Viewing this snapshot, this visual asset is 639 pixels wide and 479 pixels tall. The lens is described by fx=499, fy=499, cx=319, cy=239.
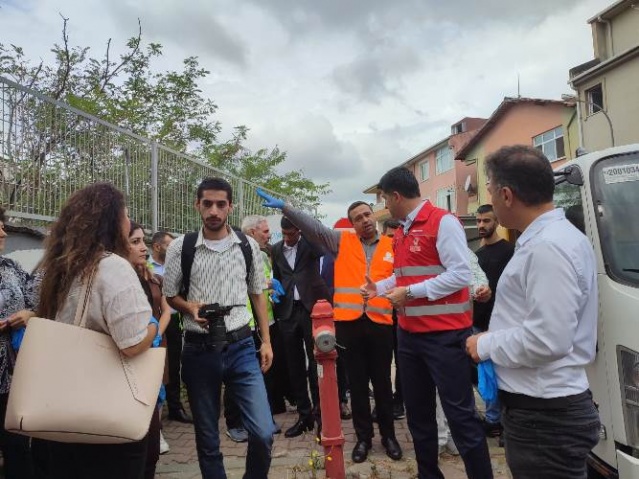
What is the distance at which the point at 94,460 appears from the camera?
6.75 ft

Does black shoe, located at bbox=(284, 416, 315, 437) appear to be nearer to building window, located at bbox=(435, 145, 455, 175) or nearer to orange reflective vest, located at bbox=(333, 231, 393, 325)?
orange reflective vest, located at bbox=(333, 231, 393, 325)

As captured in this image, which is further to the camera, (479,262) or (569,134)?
(569,134)

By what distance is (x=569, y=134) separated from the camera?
2442cm

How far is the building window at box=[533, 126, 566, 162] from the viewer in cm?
2523

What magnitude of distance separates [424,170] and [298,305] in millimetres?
39089

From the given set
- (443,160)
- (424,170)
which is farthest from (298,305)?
(424,170)

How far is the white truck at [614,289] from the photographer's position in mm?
2445

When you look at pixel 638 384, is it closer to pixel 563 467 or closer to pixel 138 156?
pixel 563 467

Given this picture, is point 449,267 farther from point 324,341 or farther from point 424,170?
point 424,170

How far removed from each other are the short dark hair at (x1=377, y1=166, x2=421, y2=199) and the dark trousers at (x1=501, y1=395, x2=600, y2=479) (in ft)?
6.13

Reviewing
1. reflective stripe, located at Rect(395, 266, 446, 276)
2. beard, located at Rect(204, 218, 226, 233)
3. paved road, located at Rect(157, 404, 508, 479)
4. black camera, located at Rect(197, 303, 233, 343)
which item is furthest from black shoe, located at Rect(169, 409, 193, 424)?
reflective stripe, located at Rect(395, 266, 446, 276)

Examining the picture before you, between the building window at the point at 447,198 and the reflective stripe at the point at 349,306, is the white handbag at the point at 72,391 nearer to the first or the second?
the reflective stripe at the point at 349,306

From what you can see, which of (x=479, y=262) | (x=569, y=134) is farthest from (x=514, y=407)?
(x=569, y=134)

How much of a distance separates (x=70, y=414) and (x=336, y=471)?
1.89 metres
